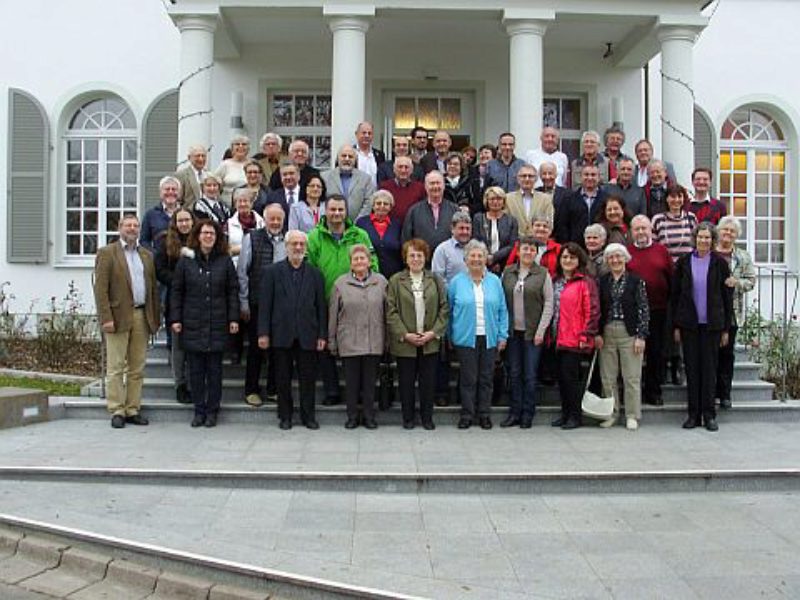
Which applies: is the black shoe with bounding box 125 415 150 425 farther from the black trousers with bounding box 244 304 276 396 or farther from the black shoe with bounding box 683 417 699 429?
the black shoe with bounding box 683 417 699 429

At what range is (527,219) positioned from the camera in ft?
27.7

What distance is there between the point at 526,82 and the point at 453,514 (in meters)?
6.48

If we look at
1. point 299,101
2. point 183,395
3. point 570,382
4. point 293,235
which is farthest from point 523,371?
point 299,101

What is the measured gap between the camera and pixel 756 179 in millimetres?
14203

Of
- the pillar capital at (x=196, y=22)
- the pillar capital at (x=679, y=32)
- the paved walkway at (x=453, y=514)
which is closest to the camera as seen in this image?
the paved walkway at (x=453, y=514)

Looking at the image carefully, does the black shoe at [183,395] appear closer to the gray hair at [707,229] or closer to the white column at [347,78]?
the white column at [347,78]

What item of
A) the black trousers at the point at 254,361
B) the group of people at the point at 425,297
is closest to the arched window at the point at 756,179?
the group of people at the point at 425,297

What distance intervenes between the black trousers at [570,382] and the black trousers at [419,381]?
114 centimetres

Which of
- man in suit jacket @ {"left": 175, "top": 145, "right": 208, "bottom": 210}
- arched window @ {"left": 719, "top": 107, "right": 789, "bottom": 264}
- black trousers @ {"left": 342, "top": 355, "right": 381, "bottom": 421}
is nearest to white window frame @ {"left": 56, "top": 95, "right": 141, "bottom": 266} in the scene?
man in suit jacket @ {"left": 175, "top": 145, "right": 208, "bottom": 210}

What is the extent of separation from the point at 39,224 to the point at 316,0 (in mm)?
5851

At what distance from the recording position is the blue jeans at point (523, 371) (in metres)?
7.85

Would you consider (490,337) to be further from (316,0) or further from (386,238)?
(316,0)

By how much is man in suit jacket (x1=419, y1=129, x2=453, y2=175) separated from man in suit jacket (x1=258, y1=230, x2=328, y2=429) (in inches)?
81.7

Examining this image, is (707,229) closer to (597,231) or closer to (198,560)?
(597,231)
